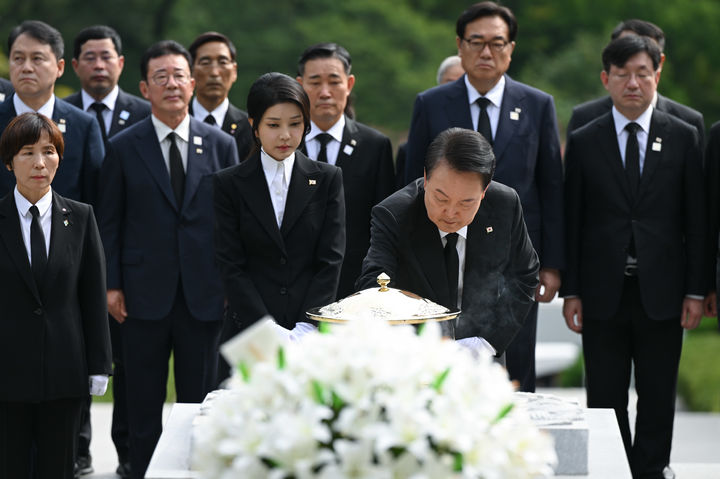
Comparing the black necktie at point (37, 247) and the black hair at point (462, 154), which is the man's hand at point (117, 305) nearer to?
the black necktie at point (37, 247)

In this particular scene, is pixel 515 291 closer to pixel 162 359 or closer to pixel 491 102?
pixel 491 102

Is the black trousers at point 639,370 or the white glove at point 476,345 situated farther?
the black trousers at point 639,370

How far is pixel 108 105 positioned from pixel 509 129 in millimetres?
2298

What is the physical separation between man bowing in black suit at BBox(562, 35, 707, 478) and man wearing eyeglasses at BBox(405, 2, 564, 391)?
156 mm

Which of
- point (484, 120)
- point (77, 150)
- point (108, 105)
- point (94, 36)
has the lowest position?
point (77, 150)

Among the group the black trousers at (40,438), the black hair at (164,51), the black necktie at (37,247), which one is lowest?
the black trousers at (40,438)

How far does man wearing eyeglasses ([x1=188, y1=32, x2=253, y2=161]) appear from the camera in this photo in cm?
638

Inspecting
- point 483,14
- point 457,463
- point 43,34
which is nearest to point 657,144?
Result: point 483,14

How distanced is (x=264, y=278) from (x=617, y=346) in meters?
1.93

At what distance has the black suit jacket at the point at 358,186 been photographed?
19.3ft

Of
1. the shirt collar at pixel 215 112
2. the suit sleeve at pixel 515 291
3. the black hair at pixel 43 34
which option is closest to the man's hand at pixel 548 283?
the suit sleeve at pixel 515 291

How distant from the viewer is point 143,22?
1980cm

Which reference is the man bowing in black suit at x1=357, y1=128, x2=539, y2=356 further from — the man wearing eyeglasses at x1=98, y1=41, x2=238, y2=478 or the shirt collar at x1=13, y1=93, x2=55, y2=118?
the shirt collar at x1=13, y1=93, x2=55, y2=118

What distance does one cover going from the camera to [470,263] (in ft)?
Answer: 13.4
